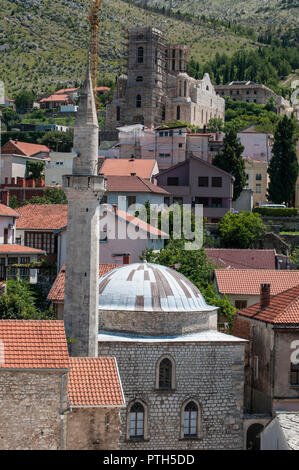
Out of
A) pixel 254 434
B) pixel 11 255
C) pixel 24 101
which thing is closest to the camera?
pixel 254 434

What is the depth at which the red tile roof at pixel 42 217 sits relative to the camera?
48.8 m

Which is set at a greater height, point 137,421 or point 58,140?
point 58,140

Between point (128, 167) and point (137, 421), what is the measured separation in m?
43.7

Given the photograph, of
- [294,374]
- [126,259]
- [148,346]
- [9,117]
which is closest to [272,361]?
[294,374]

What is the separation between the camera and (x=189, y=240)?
54094 mm

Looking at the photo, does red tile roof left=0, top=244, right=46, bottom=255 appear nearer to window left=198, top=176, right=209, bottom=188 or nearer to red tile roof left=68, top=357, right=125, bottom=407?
red tile roof left=68, top=357, right=125, bottom=407

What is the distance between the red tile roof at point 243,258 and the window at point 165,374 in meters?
21.2

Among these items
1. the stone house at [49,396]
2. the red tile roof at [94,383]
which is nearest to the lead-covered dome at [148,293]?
the red tile roof at [94,383]

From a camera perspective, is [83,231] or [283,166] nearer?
[83,231]

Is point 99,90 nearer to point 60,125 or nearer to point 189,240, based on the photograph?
point 60,125

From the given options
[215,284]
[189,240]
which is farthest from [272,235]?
[215,284]

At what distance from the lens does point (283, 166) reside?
7069 cm

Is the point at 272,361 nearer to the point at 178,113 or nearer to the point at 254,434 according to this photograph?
the point at 254,434

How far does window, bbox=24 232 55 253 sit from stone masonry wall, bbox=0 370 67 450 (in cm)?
2585
